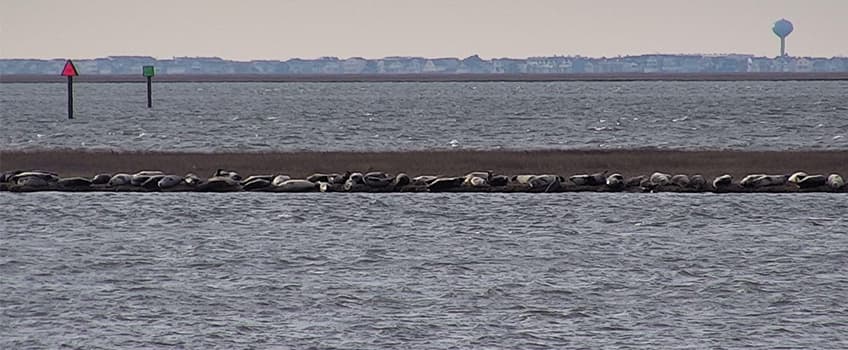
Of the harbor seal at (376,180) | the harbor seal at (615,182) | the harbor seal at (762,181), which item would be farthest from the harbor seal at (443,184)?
the harbor seal at (762,181)

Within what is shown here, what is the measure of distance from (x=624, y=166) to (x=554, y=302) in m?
20.7

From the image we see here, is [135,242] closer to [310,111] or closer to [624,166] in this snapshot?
[624,166]

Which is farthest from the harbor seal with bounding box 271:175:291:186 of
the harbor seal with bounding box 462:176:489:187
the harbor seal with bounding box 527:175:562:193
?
the harbor seal with bounding box 527:175:562:193

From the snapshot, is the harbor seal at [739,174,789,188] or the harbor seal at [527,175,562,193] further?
the harbor seal at [739,174,789,188]

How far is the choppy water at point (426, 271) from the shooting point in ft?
64.5

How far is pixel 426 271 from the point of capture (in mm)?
24641

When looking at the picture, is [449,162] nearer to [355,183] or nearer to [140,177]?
[355,183]

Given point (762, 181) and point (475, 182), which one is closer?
point (762, 181)

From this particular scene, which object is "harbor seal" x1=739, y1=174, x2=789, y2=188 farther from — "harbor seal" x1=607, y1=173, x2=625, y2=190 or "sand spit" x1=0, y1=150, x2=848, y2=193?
"harbor seal" x1=607, y1=173, x2=625, y2=190

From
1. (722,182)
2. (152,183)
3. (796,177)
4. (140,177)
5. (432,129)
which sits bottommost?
(432,129)

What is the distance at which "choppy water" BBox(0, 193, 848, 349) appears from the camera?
1966cm

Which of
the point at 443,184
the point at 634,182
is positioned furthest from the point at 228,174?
the point at 634,182

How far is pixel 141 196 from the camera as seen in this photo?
37094 millimetres

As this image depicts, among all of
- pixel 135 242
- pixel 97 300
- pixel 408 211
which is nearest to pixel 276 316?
pixel 97 300
